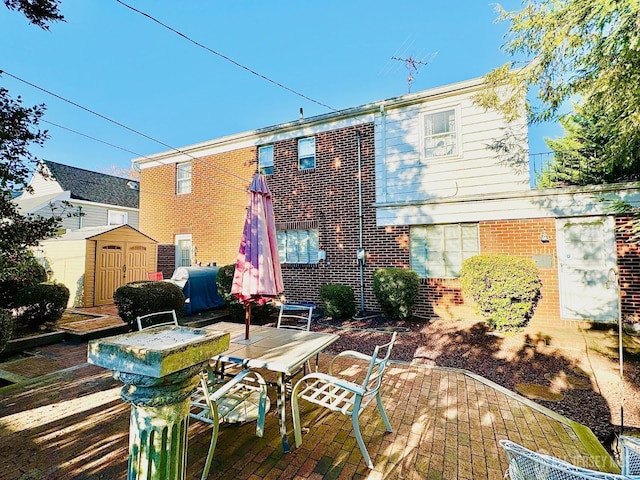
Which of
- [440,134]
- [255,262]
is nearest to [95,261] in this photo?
[255,262]

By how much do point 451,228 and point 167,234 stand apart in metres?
11.3

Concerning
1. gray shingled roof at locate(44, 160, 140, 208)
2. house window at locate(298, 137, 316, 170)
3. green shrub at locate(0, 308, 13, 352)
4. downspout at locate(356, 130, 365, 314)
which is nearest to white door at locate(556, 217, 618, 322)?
downspout at locate(356, 130, 365, 314)

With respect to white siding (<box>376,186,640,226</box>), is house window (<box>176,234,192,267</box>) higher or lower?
lower

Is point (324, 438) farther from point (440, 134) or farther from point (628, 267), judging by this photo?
point (440, 134)

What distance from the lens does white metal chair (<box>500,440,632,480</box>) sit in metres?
1.45

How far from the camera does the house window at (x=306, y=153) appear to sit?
10195 mm

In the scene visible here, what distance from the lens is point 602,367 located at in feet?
15.9

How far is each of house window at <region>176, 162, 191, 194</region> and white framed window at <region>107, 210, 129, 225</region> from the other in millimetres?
7664

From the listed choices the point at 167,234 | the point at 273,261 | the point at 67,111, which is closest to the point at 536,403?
the point at 273,261

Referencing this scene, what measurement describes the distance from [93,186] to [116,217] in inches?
82.7

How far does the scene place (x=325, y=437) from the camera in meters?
3.04

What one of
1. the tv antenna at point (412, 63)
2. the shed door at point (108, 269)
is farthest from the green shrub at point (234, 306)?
the tv antenna at point (412, 63)

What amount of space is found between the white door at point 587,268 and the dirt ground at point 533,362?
672 mm

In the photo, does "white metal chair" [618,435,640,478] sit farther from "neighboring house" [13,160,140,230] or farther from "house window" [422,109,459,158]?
"neighboring house" [13,160,140,230]
